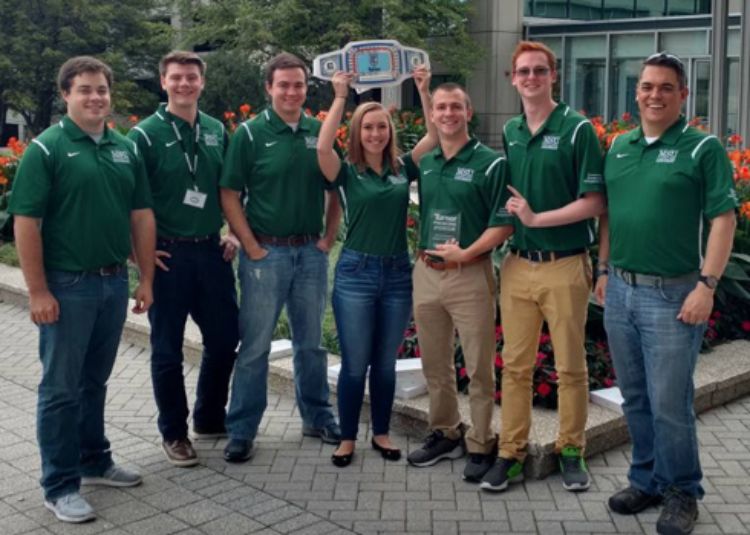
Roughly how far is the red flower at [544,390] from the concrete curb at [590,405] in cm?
10

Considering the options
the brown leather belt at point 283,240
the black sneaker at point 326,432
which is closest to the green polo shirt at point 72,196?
the brown leather belt at point 283,240

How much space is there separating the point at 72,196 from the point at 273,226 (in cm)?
121

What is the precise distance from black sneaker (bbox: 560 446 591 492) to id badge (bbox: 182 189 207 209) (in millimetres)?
2415

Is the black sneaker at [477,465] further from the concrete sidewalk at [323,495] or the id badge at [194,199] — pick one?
the id badge at [194,199]

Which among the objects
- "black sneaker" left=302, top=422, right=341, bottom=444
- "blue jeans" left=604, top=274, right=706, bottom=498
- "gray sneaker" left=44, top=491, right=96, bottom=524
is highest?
"blue jeans" left=604, top=274, right=706, bottom=498

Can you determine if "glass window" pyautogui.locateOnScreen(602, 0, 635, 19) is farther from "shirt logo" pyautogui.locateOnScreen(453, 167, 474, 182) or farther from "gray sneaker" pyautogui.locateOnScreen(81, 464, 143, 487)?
"gray sneaker" pyautogui.locateOnScreen(81, 464, 143, 487)

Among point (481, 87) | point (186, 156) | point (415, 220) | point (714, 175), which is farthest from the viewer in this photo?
point (481, 87)

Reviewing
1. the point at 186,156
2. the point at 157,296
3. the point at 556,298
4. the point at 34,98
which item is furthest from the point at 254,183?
the point at 34,98

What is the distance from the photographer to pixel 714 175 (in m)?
4.45

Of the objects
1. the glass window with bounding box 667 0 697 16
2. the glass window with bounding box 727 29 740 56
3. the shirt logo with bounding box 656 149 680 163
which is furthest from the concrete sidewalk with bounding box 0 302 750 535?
the glass window with bounding box 667 0 697 16

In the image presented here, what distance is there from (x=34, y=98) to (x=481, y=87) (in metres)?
15.8

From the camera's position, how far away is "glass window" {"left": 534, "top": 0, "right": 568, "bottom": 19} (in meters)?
35.6

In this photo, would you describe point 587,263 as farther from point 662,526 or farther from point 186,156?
point 186,156

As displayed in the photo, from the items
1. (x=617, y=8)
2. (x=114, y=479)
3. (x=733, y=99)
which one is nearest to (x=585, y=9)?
(x=617, y=8)
